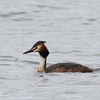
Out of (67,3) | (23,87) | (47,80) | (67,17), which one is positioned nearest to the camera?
(23,87)

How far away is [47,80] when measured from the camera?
51.3 ft

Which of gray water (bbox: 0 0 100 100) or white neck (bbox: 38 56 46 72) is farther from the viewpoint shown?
white neck (bbox: 38 56 46 72)

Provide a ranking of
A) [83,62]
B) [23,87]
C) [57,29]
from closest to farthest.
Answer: [23,87]
[83,62]
[57,29]

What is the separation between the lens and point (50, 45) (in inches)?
872

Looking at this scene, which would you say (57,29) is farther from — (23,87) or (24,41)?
(23,87)

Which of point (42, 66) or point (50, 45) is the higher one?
point (42, 66)

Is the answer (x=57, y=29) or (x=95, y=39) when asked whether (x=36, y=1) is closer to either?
(x=57, y=29)

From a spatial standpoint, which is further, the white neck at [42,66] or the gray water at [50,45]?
the white neck at [42,66]

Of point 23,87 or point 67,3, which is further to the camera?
point 67,3

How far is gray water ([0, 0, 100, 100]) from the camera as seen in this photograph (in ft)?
46.2

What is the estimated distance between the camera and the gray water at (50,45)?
14086 mm

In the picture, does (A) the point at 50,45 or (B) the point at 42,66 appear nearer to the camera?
(B) the point at 42,66

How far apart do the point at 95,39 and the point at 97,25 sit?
4306 millimetres

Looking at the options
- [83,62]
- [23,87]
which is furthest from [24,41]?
[23,87]
